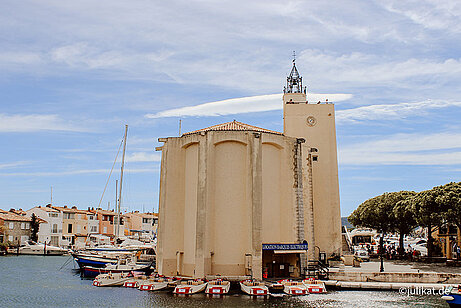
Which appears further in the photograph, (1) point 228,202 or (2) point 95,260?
(2) point 95,260

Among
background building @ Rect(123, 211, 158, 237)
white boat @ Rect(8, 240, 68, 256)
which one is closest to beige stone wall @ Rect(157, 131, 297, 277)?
white boat @ Rect(8, 240, 68, 256)

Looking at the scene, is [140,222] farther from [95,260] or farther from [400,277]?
[400,277]

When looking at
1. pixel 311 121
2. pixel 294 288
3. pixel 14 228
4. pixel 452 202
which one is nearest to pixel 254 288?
pixel 294 288

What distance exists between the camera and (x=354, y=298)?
1108 inches

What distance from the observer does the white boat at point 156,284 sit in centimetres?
3219

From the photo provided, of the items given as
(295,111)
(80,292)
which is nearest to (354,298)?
(80,292)

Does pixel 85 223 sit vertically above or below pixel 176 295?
above

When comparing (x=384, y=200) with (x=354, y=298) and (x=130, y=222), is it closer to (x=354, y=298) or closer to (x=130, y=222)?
(x=354, y=298)

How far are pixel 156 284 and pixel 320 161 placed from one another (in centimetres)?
2110

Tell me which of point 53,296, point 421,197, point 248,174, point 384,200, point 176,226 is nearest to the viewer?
point 53,296

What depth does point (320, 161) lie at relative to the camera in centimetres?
4553

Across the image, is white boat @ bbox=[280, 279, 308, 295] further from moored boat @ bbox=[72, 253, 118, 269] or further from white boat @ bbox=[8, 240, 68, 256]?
white boat @ bbox=[8, 240, 68, 256]

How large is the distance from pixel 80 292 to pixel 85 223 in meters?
59.2

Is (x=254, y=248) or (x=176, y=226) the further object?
(x=176, y=226)
